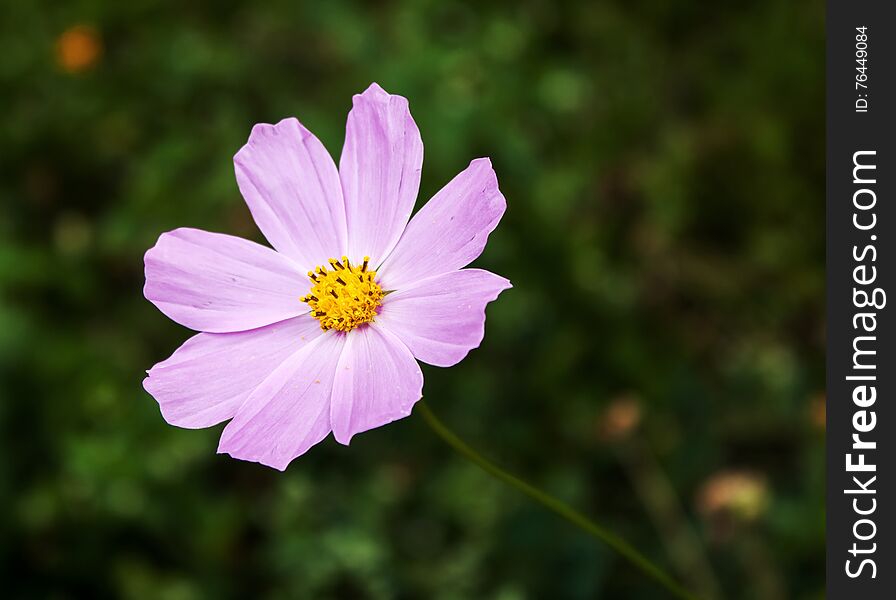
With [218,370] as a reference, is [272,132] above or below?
above

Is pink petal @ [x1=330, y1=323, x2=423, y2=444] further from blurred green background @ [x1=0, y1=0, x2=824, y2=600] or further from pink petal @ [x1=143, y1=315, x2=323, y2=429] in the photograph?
blurred green background @ [x1=0, y1=0, x2=824, y2=600]

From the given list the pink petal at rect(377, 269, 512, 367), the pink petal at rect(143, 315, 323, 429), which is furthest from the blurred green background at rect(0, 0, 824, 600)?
the pink petal at rect(377, 269, 512, 367)

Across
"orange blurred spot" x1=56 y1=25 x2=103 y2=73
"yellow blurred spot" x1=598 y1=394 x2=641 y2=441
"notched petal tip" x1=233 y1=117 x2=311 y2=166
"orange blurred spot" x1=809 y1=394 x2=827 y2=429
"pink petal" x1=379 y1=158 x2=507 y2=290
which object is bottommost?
"pink petal" x1=379 y1=158 x2=507 y2=290

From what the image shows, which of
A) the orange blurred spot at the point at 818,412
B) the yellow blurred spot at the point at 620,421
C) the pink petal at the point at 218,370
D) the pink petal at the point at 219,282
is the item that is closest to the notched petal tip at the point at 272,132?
the pink petal at the point at 219,282

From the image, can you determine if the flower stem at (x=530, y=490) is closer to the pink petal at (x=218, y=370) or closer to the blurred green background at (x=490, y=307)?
the pink petal at (x=218, y=370)

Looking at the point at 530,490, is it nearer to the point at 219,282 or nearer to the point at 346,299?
the point at 346,299

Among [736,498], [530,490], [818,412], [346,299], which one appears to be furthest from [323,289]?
[818,412]

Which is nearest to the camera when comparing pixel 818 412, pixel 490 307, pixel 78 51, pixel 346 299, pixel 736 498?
pixel 346 299

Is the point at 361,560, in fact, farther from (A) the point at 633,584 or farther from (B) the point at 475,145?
(B) the point at 475,145
